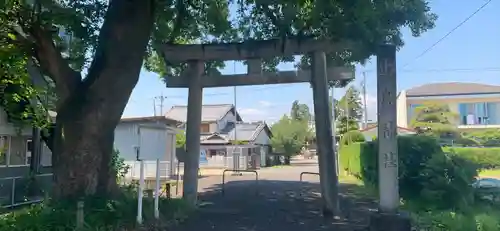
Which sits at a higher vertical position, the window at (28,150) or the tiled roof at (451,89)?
the tiled roof at (451,89)

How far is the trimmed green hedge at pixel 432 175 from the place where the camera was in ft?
37.9

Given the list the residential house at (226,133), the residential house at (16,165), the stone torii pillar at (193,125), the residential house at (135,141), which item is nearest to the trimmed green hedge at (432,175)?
the stone torii pillar at (193,125)

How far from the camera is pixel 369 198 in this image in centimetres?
1511

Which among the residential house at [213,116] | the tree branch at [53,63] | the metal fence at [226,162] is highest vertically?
the residential house at [213,116]

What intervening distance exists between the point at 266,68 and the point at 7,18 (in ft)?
A: 26.1

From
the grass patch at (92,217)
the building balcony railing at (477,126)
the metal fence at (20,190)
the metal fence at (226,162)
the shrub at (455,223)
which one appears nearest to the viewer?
the grass patch at (92,217)

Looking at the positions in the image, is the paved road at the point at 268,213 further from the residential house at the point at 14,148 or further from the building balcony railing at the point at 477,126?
the building balcony railing at the point at 477,126

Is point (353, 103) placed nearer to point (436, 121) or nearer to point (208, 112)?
point (208, 112)

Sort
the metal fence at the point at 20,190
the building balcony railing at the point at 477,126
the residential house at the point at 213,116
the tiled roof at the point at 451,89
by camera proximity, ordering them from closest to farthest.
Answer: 1. the metal fence at the point at 20,190
2. the building balcony railing at the point at 477,126
3. the tiled roof at the point at 451,89
4. the residential house at the point at 213,116

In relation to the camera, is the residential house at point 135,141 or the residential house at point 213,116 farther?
the residential house at point 213,116

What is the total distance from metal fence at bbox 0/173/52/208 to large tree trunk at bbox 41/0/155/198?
13.7ft

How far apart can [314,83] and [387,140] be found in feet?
10.0

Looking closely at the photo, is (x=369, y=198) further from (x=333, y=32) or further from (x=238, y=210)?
(x=333, y=32)

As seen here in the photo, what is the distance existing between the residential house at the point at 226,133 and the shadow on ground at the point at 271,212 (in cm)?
2420
